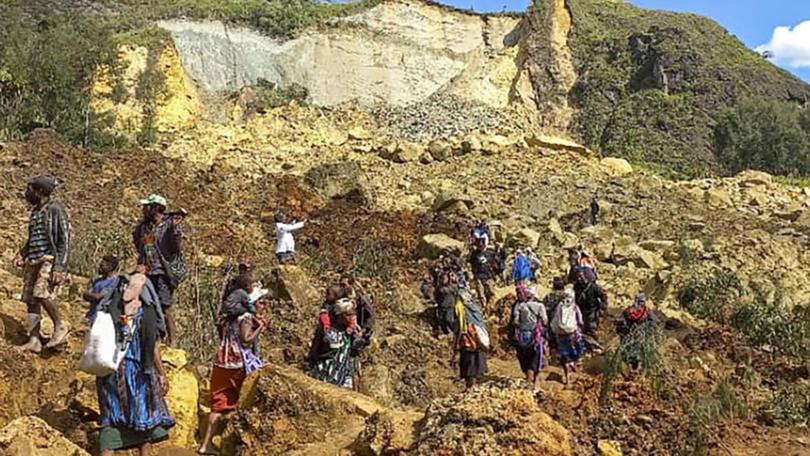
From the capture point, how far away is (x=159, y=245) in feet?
22.5

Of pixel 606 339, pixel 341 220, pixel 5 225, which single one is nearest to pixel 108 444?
pixel 606 339

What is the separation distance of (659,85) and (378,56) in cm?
1464

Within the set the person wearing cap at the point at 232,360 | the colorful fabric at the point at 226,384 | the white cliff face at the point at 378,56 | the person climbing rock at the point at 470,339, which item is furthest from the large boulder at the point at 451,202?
the colorful fabric at the point at 226,384

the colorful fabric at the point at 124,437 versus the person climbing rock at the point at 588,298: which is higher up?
the colorful fabric at the point at 124,437

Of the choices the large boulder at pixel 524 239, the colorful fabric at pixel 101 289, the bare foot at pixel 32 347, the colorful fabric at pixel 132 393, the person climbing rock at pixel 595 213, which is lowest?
the large boulder at pixel 524 239

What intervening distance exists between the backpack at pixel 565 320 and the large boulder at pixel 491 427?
4.23 metres

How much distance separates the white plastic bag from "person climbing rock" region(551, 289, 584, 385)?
5132mm

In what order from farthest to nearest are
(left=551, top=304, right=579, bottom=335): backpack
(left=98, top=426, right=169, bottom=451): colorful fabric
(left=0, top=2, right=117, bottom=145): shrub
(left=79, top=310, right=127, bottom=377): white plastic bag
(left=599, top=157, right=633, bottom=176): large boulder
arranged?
(left=599, top=157, right=633, bottom=176): large boulder, (left=0, top=2, right=117, bottom=145): shrub, (left=551, top=304, right=579, bottom=335): backpack, (left=98, top=426, right=169, bottom=451): colorful fabric, (left=79, top=310, right=127, bottom=377): white plastic bag

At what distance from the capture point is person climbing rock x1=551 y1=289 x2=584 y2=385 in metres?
8.73

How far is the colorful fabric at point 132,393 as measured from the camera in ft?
15.8

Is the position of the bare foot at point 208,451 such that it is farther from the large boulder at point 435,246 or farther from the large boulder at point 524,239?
the large boulder at point 524,239

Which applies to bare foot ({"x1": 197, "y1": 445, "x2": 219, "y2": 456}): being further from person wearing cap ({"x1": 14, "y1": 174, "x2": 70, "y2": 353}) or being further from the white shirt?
the white shirt

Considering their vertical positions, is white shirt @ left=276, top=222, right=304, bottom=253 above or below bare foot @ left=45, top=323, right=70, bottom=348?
below

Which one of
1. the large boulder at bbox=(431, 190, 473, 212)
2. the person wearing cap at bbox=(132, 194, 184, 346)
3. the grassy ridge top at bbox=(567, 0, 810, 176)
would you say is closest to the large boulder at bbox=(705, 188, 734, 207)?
the large boulder at bbox=(431, 190, 473, 212)
